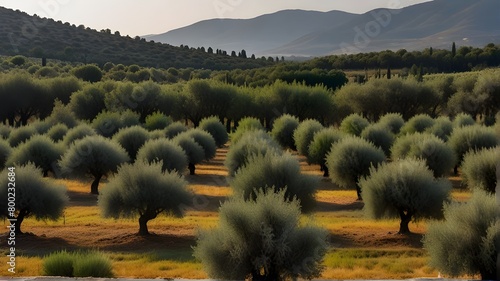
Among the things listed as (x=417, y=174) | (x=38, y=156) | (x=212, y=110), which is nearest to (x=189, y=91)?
(x=212, y=110)

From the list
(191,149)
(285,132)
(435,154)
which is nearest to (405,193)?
(435,154)

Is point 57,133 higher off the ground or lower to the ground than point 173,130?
higher

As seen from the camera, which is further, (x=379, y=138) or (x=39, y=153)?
(x=379, y=138)

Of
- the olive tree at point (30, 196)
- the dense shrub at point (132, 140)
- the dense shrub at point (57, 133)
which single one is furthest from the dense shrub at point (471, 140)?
the dense shrub at point (57, 133)

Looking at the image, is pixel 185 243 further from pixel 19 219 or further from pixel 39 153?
pixel 39 153

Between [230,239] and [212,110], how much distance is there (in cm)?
6051

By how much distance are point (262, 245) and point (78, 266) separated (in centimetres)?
405

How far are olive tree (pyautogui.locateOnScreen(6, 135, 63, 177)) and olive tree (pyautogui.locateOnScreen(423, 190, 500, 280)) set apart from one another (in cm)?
2864

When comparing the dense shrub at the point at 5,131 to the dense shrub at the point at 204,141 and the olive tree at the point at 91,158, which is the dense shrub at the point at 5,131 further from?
the olive tree at the point at 91,158

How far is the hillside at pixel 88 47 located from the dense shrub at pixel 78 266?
12523cm

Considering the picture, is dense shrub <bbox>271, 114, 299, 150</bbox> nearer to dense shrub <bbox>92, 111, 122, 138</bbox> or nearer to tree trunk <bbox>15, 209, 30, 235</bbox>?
dense shrub <bbox>92, 111, 122, 138</bbox>

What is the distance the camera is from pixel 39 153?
38.1 meters

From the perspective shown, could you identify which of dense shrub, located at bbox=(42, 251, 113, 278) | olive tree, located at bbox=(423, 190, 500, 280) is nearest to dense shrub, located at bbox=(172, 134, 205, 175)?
dense shrub, located at bbox=(42, 251, 113, 278)

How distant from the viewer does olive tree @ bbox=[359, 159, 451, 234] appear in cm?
2286
